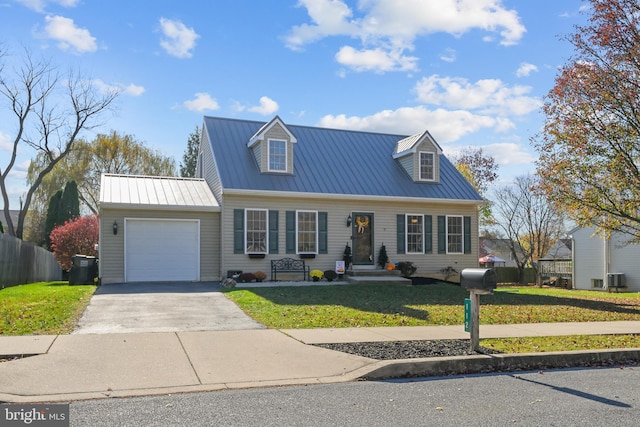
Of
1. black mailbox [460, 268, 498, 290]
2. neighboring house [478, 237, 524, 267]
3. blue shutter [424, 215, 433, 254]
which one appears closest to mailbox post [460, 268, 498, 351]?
black mailbox [460, 268, 498, 290]

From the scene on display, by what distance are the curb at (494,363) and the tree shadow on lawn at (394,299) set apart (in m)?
3.85

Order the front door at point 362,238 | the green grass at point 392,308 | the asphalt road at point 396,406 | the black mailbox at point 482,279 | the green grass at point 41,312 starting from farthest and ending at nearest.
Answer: the front door at point 362,238 < the green grass at point 392,308 < the green grass at point 41,312 < the black mailbox at point 482,279 < the asphalt road at point 396,406

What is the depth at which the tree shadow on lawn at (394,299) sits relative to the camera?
13.4 m

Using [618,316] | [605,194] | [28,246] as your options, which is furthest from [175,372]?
[28,246]

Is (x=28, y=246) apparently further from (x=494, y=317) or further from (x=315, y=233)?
(x=494, y=317)

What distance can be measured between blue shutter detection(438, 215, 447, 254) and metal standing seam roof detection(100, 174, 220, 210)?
8781 mm

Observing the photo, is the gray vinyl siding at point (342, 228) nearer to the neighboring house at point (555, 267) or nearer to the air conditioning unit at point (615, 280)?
the air conditioning unit at point (615, 280)

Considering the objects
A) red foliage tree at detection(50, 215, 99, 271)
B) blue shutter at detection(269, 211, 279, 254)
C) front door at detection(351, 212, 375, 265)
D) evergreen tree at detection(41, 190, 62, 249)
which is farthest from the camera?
evergreen tree at detection(41, 190, 62, 249)

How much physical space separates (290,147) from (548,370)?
14.7 metres

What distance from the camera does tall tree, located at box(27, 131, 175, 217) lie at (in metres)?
39.2

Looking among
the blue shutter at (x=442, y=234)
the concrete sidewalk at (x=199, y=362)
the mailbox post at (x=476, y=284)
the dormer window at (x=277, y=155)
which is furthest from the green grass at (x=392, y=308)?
the dormer window at (x=277, y=155)

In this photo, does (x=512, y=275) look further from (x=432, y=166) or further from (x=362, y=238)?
(x=362, y=238)

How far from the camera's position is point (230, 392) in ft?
20.3

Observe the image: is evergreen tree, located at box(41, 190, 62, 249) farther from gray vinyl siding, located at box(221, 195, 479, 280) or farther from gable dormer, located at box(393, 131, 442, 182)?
gable dormer, located at box(393, 131, 442, 182)
